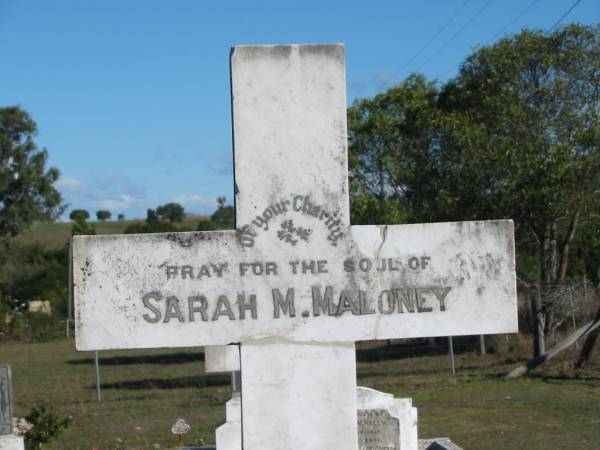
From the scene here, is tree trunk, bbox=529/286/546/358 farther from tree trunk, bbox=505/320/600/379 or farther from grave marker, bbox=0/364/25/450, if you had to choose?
grave marker, bbox=0/364/25/450

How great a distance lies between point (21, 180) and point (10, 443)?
41.8 meters

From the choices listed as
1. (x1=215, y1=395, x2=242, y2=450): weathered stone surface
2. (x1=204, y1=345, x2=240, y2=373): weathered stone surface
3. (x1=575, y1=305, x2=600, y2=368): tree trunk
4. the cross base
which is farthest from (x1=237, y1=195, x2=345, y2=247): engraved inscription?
(x1=575, y1=305, x2=600, y2=368): tree trunk

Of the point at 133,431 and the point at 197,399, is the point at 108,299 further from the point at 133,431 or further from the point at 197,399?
the point at 197,399

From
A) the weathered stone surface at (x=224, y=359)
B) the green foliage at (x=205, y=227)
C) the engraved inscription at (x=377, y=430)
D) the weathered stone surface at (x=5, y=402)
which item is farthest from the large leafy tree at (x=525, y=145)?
the green foliage at (x=205, y=227)

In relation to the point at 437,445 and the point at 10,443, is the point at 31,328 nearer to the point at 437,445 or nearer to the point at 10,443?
the point at 10,443

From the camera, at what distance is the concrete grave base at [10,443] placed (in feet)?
29.0

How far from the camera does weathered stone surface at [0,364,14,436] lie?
9000mm

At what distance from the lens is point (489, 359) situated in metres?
23.2

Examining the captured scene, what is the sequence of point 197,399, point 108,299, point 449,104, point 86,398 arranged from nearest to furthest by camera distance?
point 108,299
point 197,399
point 86,398
point 449,104

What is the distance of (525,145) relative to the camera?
20109 mm

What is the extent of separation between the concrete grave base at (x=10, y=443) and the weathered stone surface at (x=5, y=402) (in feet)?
0.32

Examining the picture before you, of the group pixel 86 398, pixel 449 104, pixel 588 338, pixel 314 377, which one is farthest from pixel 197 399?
pixel 314 377

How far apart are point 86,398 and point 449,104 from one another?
11227mm

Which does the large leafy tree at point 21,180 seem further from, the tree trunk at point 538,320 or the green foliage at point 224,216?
the tree trunk at point 538,320
